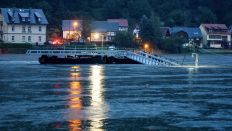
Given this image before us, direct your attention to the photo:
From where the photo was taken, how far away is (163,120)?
74.3ft

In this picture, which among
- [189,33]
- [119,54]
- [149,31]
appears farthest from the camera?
[189,33]

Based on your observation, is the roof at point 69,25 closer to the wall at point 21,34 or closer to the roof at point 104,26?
the roof at point 104,26

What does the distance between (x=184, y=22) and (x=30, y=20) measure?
41.7 m

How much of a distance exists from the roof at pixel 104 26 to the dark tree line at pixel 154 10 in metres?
2.56

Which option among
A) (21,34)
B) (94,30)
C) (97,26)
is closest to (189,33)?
(97,26)

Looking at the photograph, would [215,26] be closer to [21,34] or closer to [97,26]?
[97,26]

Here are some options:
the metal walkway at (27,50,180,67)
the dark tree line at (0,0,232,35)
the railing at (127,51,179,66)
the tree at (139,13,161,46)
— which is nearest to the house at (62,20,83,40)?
the dark tree line at (0,0,232,35)

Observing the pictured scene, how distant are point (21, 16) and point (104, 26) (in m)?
21.6

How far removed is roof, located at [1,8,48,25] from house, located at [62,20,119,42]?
6.91 m

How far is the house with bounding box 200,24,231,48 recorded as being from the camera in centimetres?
13043

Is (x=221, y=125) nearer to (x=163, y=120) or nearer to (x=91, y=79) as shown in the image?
(x=163, y=120)

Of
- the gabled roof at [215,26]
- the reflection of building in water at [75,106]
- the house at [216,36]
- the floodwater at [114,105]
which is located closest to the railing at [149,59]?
the floodwater at [114,105]

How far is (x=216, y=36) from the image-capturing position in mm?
132125

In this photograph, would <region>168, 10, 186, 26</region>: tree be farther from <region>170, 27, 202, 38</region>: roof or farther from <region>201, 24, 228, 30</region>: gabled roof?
<region>201, 24, 228, 30</region>: gabled roof
